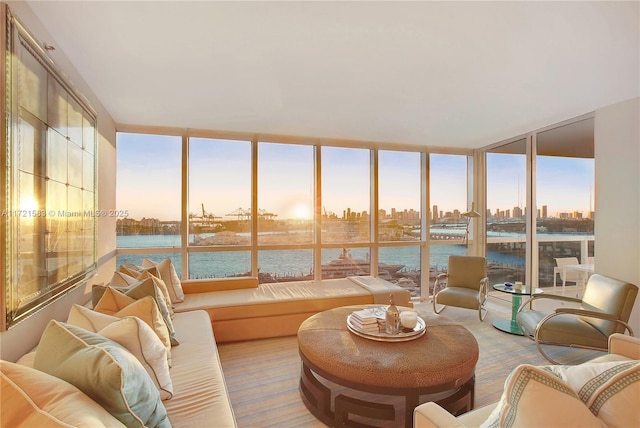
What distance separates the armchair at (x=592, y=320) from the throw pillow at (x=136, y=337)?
10.4ft

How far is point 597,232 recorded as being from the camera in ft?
11.9

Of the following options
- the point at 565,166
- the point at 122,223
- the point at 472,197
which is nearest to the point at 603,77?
the point at 565,166

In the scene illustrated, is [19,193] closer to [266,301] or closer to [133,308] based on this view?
[133,308]

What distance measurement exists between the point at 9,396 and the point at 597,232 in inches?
199

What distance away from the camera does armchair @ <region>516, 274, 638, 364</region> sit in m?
2.72

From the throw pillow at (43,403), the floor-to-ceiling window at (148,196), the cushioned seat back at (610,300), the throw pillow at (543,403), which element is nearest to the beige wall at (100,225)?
the floor-to-ceiling window at (148,196)

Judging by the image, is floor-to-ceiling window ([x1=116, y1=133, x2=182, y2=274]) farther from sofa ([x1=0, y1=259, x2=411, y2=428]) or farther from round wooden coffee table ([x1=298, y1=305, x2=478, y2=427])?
round wooden coffee table ([x1=298, y1=305, x2=478, y2=427])

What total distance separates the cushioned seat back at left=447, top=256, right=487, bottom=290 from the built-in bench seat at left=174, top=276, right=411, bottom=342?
102cm

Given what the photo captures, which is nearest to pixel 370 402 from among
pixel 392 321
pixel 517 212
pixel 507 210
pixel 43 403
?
pixel 392 321

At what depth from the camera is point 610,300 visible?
9.36 feet

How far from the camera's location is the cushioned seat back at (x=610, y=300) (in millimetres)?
2729

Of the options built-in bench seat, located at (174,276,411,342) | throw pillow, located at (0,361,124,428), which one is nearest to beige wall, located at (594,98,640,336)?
built-in bench seat, located at (174,276,411,342)

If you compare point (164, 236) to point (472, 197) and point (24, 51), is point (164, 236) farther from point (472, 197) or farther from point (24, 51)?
point (472, 197)

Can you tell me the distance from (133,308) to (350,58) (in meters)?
2.38
